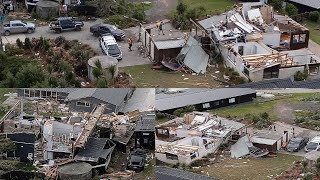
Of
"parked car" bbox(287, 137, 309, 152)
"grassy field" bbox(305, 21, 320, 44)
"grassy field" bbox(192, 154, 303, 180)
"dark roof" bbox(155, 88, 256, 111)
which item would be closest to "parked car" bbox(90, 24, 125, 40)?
"grassy field" bbox(305, 21, 320, 44)

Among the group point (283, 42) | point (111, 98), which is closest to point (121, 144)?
point (111, 98)

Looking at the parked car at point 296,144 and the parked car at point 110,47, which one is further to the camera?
the parked car at point 110,47

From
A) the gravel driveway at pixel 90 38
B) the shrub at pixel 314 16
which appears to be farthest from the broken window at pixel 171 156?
the shrub at pixel 314 16

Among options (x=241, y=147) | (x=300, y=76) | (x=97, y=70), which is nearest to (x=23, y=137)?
(x=241, y=147)

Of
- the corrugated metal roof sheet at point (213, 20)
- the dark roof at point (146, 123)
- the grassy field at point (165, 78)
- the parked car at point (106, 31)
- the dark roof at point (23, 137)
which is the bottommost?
the grassy field at point (165, 78)

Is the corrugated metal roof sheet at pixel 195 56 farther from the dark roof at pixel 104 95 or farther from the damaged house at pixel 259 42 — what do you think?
the dark roof at pixel 104 95

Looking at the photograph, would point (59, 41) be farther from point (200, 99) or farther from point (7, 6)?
point (200, 99)

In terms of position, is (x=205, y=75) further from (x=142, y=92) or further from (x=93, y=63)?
(x=142, y=92)
